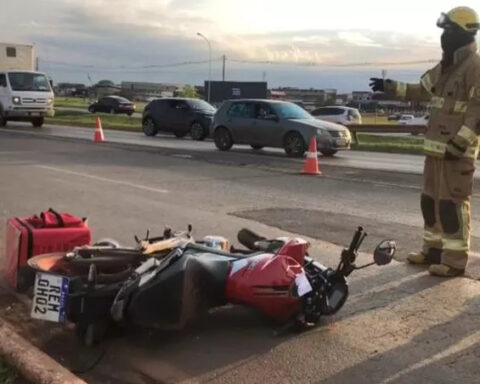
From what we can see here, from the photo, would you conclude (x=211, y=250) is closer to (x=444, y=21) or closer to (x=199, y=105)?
(x=444, y=21)

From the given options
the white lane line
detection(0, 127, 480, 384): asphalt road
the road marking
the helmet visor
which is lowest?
the white lane line

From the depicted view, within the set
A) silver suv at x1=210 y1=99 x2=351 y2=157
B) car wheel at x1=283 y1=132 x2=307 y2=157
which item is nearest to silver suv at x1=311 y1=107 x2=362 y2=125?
silver suv at x1=210 y1=99 x2=351 y2=157

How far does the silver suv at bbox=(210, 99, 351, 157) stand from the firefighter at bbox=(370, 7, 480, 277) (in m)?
12.7

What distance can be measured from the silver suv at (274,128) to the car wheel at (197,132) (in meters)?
5.26

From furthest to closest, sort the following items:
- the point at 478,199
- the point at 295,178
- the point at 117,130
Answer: the point at 117,130
the point at 295,178
the point at 478,199

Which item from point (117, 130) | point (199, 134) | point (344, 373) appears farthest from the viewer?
point (117, 130)

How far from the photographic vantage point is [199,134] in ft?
86.9

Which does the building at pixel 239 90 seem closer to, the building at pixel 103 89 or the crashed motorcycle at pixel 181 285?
the building at pixel 103 89

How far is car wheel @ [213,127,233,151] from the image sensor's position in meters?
20.6

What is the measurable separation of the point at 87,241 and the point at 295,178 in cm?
813

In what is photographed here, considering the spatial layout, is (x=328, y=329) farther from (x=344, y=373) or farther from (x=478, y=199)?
(x=478, y=199)

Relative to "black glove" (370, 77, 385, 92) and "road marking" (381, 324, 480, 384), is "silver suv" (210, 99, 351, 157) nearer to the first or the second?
"black glove" (370, 77, 385, 92)

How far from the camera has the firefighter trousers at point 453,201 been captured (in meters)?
5.64

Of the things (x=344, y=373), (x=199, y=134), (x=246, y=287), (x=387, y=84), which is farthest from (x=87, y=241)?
(x=199, y=134)
